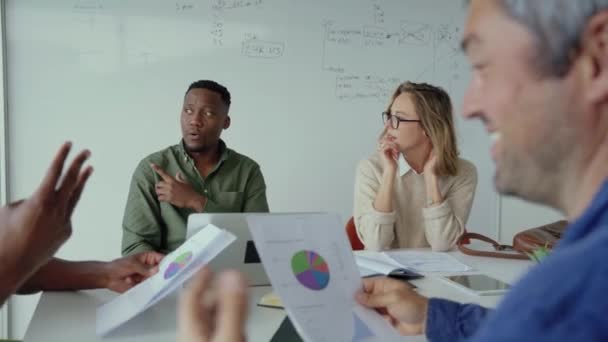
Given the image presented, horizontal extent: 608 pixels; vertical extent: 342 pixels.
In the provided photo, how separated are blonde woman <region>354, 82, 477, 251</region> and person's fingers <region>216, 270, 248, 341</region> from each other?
1.51 m

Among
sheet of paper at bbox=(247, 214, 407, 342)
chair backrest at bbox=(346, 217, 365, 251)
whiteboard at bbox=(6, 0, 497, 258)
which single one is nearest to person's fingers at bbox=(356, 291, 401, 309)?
sheet of paper at bbox=(247, 214, 407, 342)

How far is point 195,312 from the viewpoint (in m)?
0.43

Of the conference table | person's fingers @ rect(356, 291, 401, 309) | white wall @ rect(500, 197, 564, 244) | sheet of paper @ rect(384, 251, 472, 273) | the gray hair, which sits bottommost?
white wall @ rect(500, 197, 564, 244)

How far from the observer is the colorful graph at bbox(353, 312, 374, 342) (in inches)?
38.6

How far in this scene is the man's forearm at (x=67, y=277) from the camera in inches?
47.9

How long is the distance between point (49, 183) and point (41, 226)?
0.07m

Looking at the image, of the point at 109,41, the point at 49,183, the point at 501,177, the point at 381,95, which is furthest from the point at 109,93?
the point at 501,177

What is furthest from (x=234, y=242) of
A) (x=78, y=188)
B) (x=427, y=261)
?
(x=427, y=261)

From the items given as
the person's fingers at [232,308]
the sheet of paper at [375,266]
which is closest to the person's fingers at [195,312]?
the person's fingers at [232,308]

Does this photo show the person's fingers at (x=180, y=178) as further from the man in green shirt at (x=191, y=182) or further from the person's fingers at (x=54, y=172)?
the person's fingers at (x=54, y=172)

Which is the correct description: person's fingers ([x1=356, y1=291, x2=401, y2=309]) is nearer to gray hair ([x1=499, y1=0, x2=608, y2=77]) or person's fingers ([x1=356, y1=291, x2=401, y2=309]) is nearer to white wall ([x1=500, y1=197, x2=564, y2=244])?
gray hair ([x1=499, y1=0, x2=608, y2=77])

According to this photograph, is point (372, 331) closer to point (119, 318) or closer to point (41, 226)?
point (119, 318)

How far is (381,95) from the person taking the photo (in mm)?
2947

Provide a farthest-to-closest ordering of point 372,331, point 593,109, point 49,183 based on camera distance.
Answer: point 372,331, point 49,183, point 593,109
